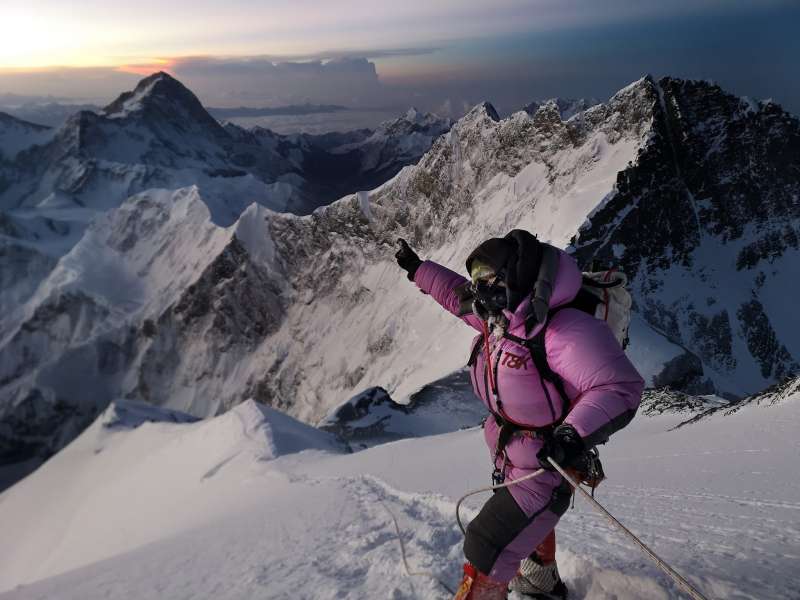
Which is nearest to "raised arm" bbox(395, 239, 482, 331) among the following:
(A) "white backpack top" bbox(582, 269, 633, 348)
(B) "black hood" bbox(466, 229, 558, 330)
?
(B) "black hood" bbox(466, 229, 558, 330)

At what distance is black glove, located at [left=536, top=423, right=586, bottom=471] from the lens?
10.3ft

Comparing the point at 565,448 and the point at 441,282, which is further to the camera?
the point at 441,282

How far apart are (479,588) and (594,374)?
1713 mm

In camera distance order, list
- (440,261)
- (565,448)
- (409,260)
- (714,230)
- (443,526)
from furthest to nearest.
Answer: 1. (440,261)
2. (714,230)
3. (443,526)
4. (409,260)
5. (565,448)

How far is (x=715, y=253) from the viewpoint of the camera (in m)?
55.5

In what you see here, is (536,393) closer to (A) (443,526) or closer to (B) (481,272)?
(B) (481,272)

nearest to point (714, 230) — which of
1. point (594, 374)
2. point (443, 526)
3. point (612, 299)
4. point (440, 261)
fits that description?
point (440, 261)

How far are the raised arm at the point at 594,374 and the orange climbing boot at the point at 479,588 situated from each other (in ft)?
4.30

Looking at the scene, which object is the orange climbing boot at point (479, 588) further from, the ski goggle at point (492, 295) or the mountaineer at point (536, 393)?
the ski goggle at point (492, 295)

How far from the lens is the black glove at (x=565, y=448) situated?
315 cm

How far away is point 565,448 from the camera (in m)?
3.18

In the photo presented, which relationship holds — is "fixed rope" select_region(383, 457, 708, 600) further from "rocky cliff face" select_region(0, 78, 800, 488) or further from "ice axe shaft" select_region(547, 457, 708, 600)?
"rocky cliff face" select_region(0, 78, 800, 488)

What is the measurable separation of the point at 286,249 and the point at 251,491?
8415 cm

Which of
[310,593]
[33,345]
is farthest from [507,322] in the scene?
[33,345]
